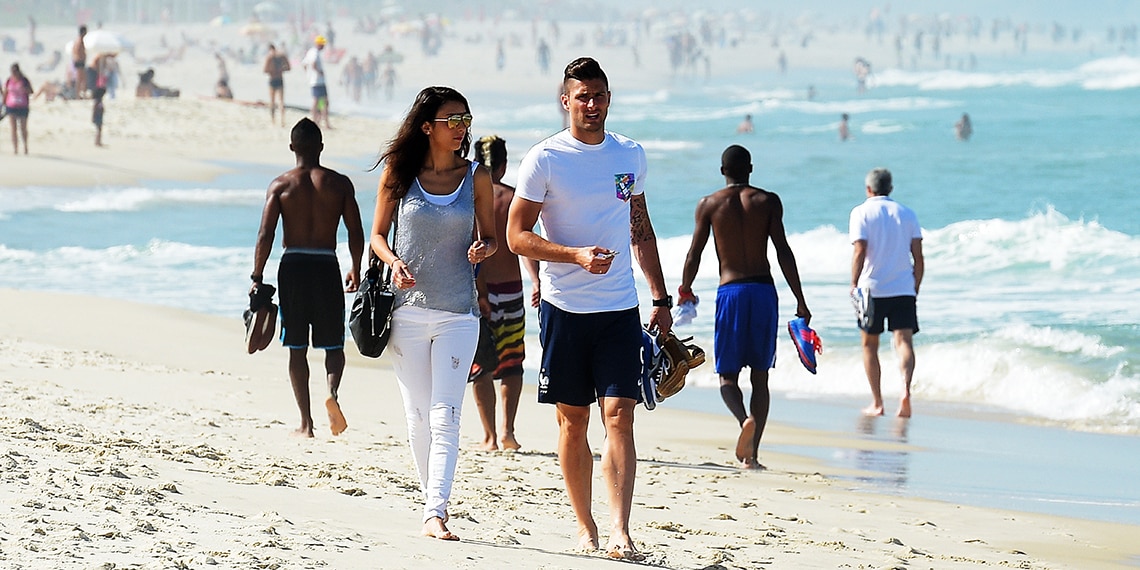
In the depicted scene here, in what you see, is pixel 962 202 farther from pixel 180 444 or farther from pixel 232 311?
pixel 180 444

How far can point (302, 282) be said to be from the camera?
7.21m

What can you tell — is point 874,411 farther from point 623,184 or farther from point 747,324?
point 623,184

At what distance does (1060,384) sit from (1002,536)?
475 centimetres

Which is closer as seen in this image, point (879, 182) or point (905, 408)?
point (879, 182)

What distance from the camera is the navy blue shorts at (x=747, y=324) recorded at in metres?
7.57

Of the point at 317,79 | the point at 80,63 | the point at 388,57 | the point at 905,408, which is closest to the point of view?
the point at 905,408

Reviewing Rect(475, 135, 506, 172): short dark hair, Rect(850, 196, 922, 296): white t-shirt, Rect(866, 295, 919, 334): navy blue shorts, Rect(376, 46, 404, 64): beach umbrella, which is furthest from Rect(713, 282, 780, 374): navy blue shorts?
Rect(376, 46, 404, 64): beach umbrella

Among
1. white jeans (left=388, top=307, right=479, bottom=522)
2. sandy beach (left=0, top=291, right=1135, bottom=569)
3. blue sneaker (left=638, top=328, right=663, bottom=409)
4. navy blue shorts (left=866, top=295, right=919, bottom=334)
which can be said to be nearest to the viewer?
sandy beach (left=0, top=291, right=1135, bottom=569)

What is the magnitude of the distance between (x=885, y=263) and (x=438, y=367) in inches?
201

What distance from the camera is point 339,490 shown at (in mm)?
5812

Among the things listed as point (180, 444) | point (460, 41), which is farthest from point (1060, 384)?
point (460, 41)

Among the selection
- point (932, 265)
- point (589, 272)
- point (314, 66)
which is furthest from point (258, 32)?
point (589, 272)

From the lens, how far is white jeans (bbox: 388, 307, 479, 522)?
16.3ft

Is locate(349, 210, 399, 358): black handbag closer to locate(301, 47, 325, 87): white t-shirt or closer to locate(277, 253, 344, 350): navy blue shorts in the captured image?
locate(277, 253, 344, 350): navy blue shorts
